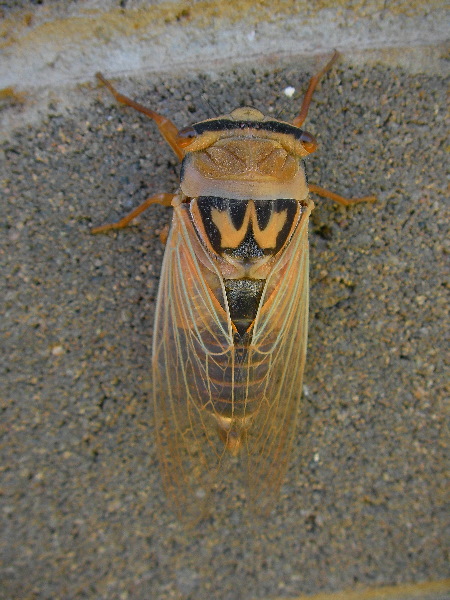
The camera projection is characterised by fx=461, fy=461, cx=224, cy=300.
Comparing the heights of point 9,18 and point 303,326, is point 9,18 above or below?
above

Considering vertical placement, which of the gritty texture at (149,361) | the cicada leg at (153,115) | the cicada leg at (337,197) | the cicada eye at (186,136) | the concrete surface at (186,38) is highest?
the concrete surface at (186,38)

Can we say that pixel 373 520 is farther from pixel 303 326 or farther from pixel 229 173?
pixel 229 173

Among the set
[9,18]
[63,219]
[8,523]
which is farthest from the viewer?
[8,523]

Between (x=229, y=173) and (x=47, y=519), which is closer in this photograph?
(x=229, y=173)

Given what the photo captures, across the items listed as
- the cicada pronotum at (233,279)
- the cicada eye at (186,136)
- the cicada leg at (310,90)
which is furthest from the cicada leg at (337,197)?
the cicada eye at (186,136)

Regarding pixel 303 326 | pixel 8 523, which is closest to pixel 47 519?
pixel 8 523

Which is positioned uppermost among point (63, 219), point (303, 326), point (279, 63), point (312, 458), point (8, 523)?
point (279, 63)

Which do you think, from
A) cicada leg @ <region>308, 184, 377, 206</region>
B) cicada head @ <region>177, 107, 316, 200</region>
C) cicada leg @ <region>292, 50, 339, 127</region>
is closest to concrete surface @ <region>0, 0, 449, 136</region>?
cicada leg @ <region>292, 50, 339, 127</region>

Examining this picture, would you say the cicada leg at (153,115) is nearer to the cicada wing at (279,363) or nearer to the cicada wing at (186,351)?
the cicada wing at (186,351)

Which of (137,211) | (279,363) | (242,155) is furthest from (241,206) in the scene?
(279,363)
